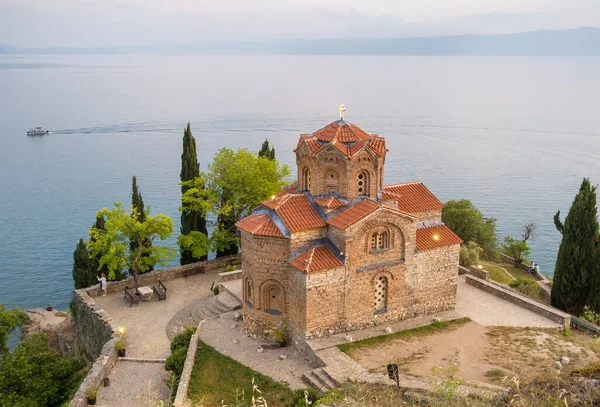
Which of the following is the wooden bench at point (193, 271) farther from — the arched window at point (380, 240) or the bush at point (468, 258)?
the bush at point (468, 258)

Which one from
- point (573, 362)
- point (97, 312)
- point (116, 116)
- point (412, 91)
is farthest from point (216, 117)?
point (573, 362)

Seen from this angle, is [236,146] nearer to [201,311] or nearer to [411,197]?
[201,311]

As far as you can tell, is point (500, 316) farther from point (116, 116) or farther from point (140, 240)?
point (116, 116)

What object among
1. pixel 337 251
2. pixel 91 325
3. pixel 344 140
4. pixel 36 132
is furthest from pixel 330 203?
pixel 36 132

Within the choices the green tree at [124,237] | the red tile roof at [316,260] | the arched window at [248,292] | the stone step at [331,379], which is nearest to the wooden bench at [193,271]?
the green tree at [124,237]

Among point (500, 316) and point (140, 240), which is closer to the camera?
point (500, 316)

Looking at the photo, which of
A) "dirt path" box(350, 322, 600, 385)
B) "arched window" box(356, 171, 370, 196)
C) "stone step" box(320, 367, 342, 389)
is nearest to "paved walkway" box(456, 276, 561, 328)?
"dirt path" box(350, 322, 600, 385)

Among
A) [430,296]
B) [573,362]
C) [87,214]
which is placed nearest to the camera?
[573,362]
